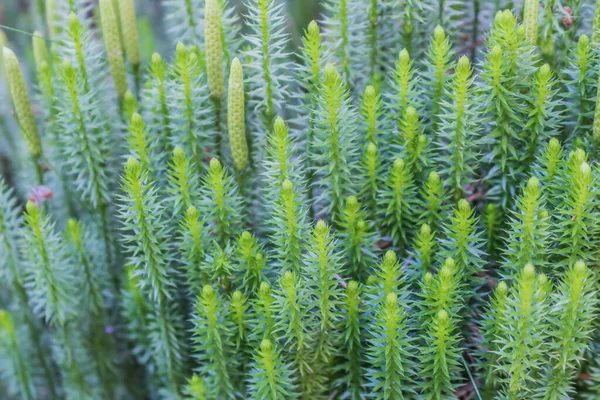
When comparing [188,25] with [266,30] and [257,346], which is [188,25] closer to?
[266,30]

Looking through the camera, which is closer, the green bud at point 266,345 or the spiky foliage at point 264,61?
the green bud at point 266,345

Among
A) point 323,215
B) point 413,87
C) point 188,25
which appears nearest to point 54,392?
point 323,215

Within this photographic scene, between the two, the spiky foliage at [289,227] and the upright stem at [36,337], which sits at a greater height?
the spiky foliage at [289,227]

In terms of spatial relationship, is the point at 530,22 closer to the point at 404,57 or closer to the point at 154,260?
the point at 404,57

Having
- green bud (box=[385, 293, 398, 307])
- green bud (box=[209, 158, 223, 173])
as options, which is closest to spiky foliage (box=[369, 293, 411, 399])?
green bud (box=[385, 293, 398, 307])

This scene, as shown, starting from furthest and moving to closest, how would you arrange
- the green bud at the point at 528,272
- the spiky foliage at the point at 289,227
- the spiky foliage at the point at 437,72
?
the spiky foliage at the point at 437,72
the spiky foliage at the point at 289,227
the green bud at the point at 528,272

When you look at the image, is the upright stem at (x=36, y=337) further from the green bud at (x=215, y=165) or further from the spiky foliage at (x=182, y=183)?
the green bud at (x=215, y=165)

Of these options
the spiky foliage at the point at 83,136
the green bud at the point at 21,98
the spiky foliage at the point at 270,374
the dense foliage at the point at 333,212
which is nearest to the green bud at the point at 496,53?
the dense foliage at the point at 333,212
